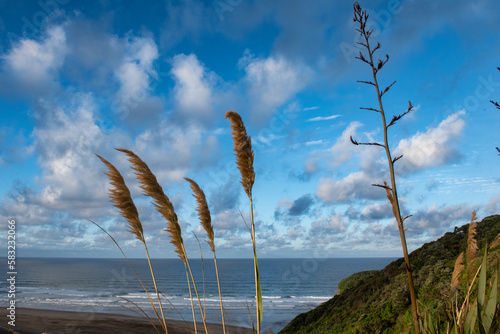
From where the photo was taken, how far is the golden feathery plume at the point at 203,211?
8.09 ft

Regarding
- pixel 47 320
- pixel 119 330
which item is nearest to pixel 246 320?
pixel 119 330

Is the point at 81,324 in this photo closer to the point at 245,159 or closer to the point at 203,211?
the point at 203,211

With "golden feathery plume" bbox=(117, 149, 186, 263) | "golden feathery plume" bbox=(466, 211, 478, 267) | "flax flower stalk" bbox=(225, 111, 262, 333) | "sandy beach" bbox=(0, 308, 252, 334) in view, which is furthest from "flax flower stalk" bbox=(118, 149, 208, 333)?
"sandy beach" bbox=(0, 308, 252, 334)

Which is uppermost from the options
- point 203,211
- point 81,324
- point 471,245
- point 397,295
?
point 203,211

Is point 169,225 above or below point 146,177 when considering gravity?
below

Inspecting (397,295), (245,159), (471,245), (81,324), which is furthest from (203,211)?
(81,324)

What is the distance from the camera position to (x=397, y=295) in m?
4.84

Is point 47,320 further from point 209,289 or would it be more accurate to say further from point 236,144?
point 209,289

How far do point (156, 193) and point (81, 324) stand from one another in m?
28.1

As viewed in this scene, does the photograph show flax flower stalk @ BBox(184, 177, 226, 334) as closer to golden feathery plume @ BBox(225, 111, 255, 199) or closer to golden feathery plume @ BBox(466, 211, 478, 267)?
golden feathery plume @ BBox(225, 111, 255, 199)

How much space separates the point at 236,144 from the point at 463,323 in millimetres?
1744

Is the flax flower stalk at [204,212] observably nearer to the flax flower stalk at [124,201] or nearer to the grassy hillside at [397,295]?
the flax flower stalk at [124,201]

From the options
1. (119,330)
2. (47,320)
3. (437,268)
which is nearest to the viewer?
(437,268)

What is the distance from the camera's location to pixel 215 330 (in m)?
25.5
